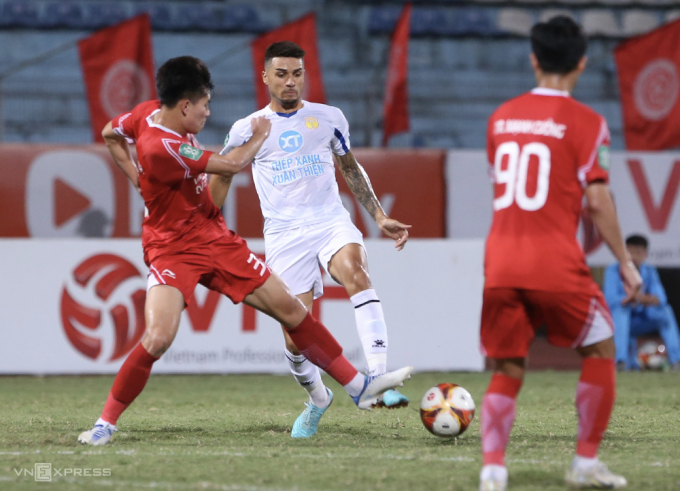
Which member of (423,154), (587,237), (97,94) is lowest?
(587,237)

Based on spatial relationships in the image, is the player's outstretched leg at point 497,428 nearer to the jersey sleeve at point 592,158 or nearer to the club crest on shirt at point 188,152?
the jersey sleeve at point 592,158

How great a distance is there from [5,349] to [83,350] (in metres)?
0.79

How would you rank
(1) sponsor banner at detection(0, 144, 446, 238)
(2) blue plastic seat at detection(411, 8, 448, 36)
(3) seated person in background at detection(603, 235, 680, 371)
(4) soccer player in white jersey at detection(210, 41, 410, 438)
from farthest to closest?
(2) blue plastic seat at detection(411, 8, 448, 36) → (1) sponsor banner at detection(0, 144, 446, 238) → (3) seated person in background at detection(603, 235, 680, 371) → (4) soccer player in white jersey at detection(210, 41, 410, 438)

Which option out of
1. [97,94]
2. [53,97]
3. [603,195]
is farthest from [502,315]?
[53,97]

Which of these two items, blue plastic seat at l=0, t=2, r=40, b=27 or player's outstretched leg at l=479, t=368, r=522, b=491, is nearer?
player's outstretched leg at l=479, t=368, r=522, b=491

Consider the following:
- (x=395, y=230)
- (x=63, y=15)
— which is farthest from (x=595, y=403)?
(x=63, y=15)

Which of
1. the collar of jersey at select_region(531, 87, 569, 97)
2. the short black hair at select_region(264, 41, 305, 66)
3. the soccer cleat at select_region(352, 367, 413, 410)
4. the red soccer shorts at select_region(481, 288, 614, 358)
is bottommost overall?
the soccer cleat at select_region(352, 367, 413, 410)

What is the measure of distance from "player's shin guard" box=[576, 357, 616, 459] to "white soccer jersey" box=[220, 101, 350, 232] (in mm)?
2344

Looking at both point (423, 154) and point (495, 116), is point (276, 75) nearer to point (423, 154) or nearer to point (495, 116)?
point (495, 116)

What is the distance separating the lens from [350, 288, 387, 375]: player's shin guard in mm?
5426

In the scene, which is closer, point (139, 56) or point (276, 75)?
point (276, 75)

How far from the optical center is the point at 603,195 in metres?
3.67

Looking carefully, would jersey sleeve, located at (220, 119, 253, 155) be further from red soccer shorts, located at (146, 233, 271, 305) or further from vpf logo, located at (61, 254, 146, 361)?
vpf logo, located at (61, 254, 146, 361)

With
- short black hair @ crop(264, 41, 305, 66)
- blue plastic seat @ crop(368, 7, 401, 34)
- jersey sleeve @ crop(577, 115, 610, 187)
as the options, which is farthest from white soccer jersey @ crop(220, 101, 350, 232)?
blue plastic seat @ crop(368, 7, 401, 34)
